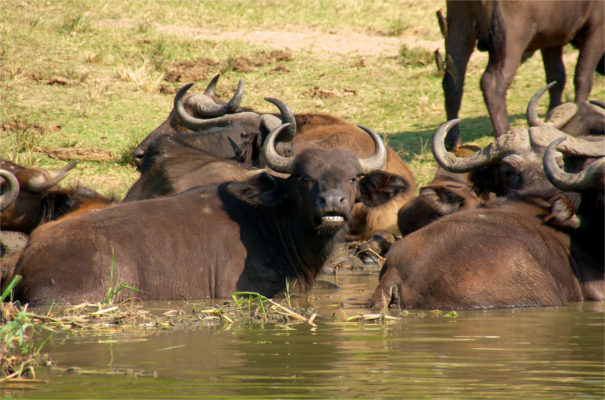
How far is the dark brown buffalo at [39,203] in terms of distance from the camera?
928 centimetres

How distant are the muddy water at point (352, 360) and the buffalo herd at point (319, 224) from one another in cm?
51

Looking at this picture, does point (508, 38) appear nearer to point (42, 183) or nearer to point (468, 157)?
point (468, 157)

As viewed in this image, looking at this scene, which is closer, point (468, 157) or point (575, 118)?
point (468, 157)

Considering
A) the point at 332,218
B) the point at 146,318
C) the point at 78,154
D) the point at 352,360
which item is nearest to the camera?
the point at 352,360

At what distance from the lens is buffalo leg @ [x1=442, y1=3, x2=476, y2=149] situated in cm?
1241

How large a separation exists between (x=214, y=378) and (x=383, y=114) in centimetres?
1126

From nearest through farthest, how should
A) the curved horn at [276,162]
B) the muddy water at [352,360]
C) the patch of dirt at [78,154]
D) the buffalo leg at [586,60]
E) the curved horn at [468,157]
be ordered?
the muddy water at [352,360] < the curved horn at [276,162] < the curved horn at [468,157] < the buffalo leg at [586,60] < the patch of dirt at [78,154]

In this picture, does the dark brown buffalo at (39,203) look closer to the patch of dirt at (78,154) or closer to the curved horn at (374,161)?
the curved horn at (374,161)

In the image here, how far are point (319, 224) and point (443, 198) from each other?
2.03m

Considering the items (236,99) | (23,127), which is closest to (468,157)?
(236,99)

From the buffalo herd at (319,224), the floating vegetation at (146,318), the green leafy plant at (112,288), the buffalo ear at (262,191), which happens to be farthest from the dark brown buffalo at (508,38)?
the green leafy plant at (112,288)

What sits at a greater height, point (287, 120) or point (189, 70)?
point (189, 70)

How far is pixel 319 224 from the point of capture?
729cm

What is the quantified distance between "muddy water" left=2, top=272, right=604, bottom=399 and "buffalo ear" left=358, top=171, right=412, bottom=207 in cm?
177
